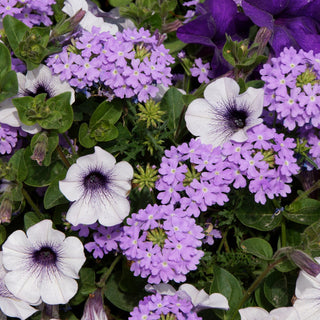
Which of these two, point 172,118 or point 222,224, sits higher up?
point 172,118

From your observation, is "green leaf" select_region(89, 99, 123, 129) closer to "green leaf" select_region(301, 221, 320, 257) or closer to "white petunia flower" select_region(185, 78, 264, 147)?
"white petunia flower" select_region(185, 78, 264, 147)

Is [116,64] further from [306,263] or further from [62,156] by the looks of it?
[306,263]

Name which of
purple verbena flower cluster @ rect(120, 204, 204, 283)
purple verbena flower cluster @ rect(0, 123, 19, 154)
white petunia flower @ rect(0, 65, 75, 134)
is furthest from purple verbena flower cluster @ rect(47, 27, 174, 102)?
purple verbena flower cluster @ rect(120, 204, 204, 283)

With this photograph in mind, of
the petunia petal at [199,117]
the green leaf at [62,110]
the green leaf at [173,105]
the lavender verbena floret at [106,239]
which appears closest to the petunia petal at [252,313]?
the lavender verbena floret at [106,239]

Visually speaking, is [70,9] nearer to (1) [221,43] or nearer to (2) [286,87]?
(1) [221,43]

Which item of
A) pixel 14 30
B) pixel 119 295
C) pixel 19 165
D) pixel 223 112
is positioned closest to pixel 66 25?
pixel 14 30

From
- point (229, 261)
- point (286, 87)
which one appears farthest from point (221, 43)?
point (229, 261)
